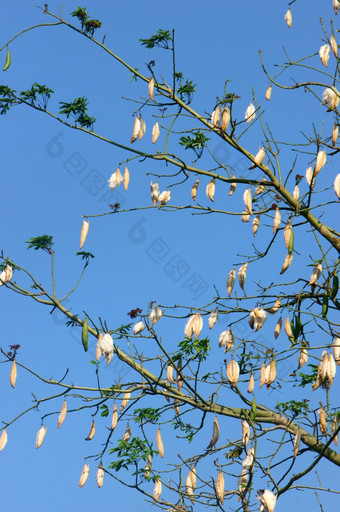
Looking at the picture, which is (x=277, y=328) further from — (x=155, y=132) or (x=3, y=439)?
(x=3, y=439)

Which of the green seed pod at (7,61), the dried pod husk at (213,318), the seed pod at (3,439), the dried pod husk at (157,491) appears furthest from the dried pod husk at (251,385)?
the green seed pod at (7,61)

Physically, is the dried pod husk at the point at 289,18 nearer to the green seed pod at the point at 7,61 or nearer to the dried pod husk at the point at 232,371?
the green seed pod at the point at 7,61

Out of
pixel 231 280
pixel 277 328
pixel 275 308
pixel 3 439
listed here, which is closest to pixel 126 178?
pixel 231 280

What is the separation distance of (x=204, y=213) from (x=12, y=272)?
1661 mm

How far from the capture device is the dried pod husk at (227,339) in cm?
468

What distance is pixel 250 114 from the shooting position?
5.61 m

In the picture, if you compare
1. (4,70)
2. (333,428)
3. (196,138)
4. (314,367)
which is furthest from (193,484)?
(4,70)

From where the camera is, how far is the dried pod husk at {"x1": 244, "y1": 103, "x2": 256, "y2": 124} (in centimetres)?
559

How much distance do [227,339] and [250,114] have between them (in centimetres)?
203

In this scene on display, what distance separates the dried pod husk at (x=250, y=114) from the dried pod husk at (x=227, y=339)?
1.91 m

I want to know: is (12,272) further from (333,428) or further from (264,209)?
(333,428)

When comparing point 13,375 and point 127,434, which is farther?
point 127,434

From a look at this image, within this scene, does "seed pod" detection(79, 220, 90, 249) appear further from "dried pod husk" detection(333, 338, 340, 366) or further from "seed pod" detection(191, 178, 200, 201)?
"dried pod husk" detection(333, 338, 340, 366)

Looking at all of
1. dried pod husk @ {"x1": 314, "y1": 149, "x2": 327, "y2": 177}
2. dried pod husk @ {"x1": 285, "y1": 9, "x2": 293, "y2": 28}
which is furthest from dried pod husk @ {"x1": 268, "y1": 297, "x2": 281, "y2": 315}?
dried pod husk @ {"x1": 285, "y1": 9, "x2": 293, "y2": 28}
